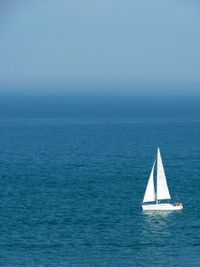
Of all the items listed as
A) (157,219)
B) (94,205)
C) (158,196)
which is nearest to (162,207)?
(158,196)

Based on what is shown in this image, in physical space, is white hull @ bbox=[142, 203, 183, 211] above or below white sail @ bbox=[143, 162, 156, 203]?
below

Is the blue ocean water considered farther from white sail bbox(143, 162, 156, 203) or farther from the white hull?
white sail bbox(143, 162, 156, 203)

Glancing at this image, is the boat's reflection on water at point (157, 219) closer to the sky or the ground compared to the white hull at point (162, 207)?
closer to the ground

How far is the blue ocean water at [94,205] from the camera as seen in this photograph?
75062 mm

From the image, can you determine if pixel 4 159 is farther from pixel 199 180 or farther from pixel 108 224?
pixel 108 224

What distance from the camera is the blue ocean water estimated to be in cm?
7506

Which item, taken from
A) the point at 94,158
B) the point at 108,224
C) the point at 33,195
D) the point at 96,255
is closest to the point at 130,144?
the point at 94,158

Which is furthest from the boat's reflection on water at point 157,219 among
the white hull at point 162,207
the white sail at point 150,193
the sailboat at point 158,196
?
the white sail at point 150,193

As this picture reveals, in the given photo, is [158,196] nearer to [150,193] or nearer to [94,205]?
[150,193]

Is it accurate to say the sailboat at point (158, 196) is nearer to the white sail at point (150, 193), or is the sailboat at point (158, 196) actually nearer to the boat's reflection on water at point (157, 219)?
the white sail at point (150, 193)

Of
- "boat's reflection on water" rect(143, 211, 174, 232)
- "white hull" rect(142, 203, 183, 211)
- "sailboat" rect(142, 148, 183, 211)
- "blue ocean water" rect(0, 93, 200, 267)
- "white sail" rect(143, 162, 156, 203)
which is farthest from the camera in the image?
"white sail" rect(143, 162, 156, 203)

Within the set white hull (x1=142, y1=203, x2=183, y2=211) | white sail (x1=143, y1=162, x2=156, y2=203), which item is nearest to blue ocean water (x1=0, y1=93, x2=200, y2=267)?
→ white hull (x1=142, y1=203, x2=183, y2=211)

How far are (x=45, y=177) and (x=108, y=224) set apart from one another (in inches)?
1094

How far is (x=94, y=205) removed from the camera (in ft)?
305
